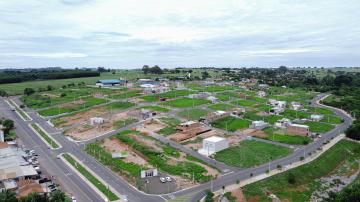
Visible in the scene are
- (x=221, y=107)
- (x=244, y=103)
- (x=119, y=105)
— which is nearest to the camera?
(x=221, y=107)

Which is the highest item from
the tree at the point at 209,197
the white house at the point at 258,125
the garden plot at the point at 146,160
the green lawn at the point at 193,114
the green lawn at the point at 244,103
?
the green lawn at the point at 244,103

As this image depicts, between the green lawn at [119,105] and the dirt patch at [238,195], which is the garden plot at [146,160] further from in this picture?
the green lawn at [119,105]

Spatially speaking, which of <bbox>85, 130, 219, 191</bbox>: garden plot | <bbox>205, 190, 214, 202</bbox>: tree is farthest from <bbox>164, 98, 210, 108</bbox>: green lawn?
<bbox>205, 190, 214, 202</bbox>: tree

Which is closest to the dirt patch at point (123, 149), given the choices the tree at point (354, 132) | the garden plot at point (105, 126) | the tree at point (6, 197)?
the garden plot at point (105, 126)

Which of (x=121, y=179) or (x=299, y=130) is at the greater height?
(x=299, y=130)

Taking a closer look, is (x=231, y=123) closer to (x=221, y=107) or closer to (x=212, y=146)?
(x=221, y=107)

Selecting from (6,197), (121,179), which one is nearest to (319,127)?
(121,179)
